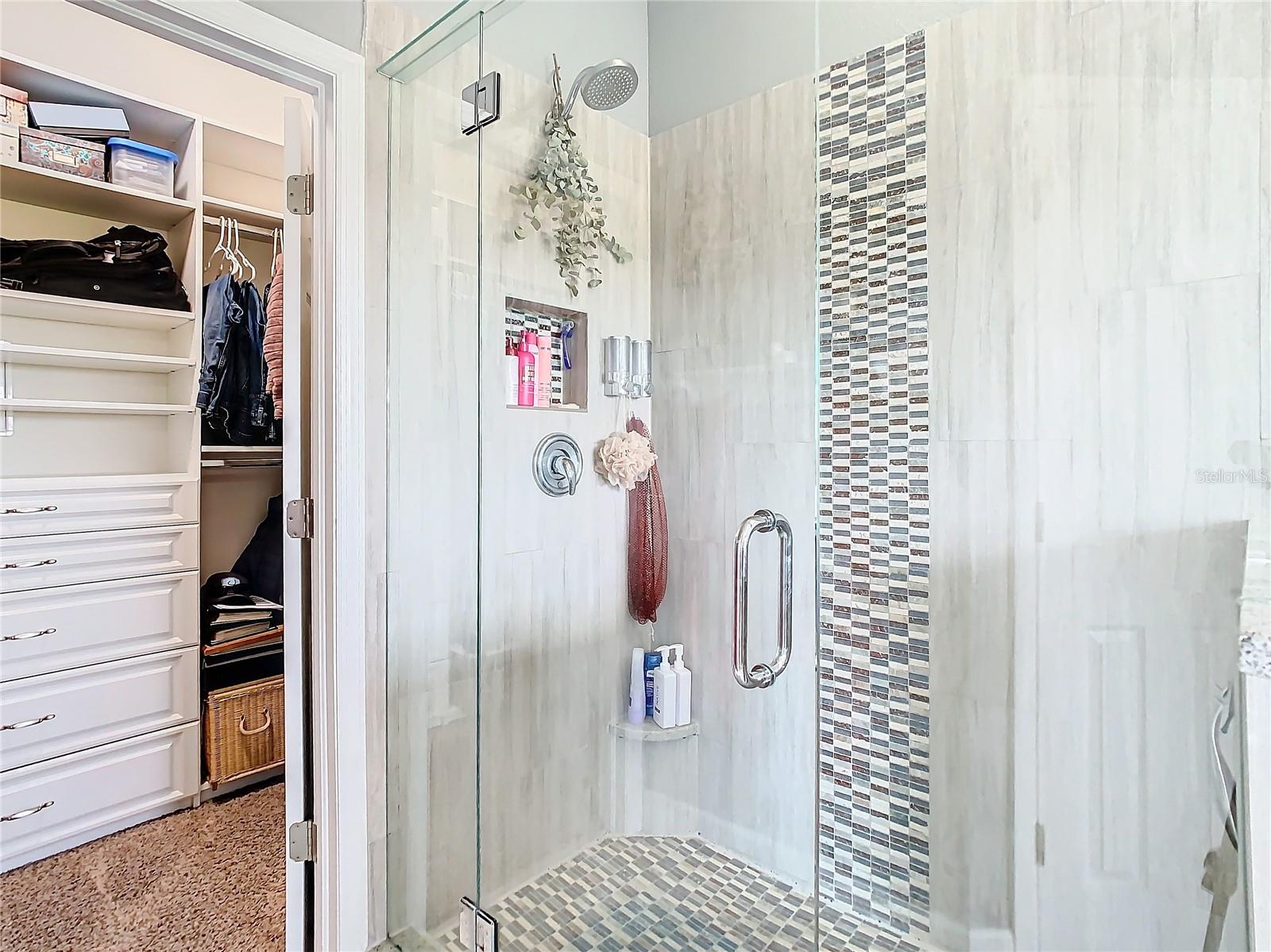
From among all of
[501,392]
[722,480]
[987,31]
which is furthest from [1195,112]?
[501,392]

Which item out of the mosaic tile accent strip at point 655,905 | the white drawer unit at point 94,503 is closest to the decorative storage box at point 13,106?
the white drawer unit at point 94,503

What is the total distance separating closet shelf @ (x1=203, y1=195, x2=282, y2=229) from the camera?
7.61ft

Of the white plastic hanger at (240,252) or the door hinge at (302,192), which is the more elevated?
the white plastic hanger at (240,252)

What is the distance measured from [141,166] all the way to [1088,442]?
2.74 m

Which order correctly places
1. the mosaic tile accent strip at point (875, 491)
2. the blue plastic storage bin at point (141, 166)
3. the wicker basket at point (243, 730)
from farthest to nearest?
1. the wicker basket at point (243, 730)
2. the blue plastic storage bin at point (141, 166)
3. the mosaic tile accent strip at point (875, 491)

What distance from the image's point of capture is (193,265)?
7.29 ft

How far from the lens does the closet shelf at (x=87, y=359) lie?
1.93 m

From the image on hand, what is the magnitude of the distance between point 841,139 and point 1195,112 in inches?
27.1

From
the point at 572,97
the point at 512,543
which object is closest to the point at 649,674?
the point at 512,543

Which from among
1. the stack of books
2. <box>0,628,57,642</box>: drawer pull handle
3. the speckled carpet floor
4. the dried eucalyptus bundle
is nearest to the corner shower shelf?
the dried eucalyptus bundle

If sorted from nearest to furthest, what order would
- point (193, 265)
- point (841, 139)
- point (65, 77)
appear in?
point (841, 139) → point (65, 77) → point (193, 265)

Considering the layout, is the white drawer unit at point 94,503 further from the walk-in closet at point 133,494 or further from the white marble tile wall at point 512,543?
the white marble tile wall at point 512,543

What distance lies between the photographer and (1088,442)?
139 cm

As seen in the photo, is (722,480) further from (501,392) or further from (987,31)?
(987,31)
